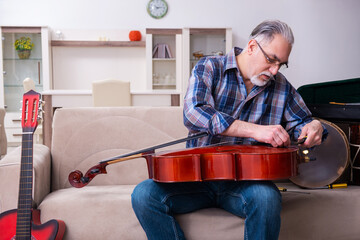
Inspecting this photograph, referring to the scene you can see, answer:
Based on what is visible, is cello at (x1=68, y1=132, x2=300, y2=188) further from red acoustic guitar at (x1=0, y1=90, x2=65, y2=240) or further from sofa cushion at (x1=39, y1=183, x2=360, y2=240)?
red acoustic guitar at (x1=0, y1=90, x2=65, y2=240)

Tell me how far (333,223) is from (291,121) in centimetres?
45

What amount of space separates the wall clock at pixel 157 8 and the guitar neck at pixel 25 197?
457 cm

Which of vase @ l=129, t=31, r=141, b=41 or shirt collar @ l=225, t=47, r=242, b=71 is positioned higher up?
vase @ l=129, t=31, r=141, b=41

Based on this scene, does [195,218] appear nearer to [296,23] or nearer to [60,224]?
[60,224]

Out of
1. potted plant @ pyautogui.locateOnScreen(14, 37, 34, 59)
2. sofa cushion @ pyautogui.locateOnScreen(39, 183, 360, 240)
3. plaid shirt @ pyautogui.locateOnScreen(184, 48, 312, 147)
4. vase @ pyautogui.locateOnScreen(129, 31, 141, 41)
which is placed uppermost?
vase @ pyautogui.locateOnScreen(129, 31, 141, 41)

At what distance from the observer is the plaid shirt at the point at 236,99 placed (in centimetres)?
151

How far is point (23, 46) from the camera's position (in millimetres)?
5441

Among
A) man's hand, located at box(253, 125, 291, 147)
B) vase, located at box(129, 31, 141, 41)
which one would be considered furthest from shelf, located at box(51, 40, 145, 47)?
man's hand, located at box(253, 125, 291, 147)

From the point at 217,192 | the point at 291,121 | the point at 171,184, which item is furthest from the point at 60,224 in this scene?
the point at 291,121

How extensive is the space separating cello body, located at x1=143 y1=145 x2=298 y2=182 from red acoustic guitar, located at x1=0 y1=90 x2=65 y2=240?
1.64 ft

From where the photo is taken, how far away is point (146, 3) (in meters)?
5.80

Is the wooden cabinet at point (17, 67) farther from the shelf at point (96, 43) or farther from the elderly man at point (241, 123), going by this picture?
the elderly man at point (241, 123)

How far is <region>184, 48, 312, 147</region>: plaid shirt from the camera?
1.51 metres

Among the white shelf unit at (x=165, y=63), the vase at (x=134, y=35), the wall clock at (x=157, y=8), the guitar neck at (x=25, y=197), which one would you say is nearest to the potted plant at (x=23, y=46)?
the vase at (x=134, y=35)
